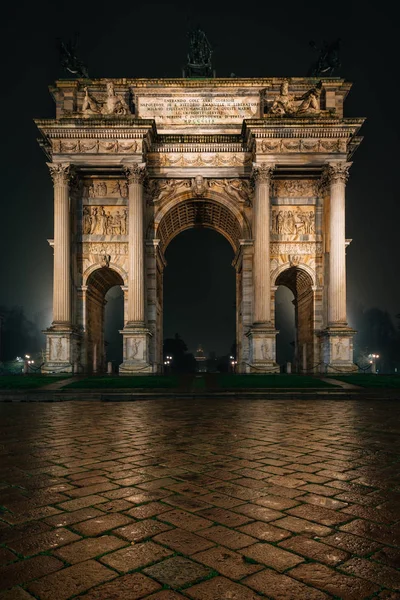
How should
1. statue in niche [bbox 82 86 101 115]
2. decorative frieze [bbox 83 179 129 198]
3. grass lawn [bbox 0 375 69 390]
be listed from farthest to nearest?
1. decorative frieze [bbox 83 179 129 198]
2. statue in niche [bbox 82 86 101 115]
3. grass lawn [bbox 0 375 69 390]

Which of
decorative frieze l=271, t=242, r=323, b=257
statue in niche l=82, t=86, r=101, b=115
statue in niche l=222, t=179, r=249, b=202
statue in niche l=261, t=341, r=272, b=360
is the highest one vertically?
statue in niche l=82, t=86, r=101, b=115

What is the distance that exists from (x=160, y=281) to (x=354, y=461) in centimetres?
2767

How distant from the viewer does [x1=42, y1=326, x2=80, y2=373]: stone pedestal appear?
1005 inches

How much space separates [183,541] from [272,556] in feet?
2.02

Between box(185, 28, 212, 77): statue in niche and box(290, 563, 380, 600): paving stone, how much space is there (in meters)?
34.1

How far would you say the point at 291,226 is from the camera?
28.7 m

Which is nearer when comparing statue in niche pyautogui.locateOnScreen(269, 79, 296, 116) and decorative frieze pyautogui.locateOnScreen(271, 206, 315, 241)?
statue in niche pyautogui.locateOnScreen(269, 79, 296, 116)

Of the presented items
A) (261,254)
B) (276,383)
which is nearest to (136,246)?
(261,254)

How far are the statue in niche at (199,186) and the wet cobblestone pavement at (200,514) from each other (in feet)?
74.1

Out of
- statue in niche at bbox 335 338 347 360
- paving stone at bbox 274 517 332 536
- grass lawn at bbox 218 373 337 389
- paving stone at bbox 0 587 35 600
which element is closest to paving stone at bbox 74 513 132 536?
paving stone at bbox 0 587 35 600

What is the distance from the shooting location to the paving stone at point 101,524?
352cm

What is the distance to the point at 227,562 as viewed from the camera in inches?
118

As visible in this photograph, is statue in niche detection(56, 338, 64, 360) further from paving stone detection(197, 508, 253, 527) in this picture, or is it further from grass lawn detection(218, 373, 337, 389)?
paving stone detection(197, 508, 253, 527)

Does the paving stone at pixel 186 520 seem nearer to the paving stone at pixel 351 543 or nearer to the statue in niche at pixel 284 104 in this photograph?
the paving stone at pixel 351 543
